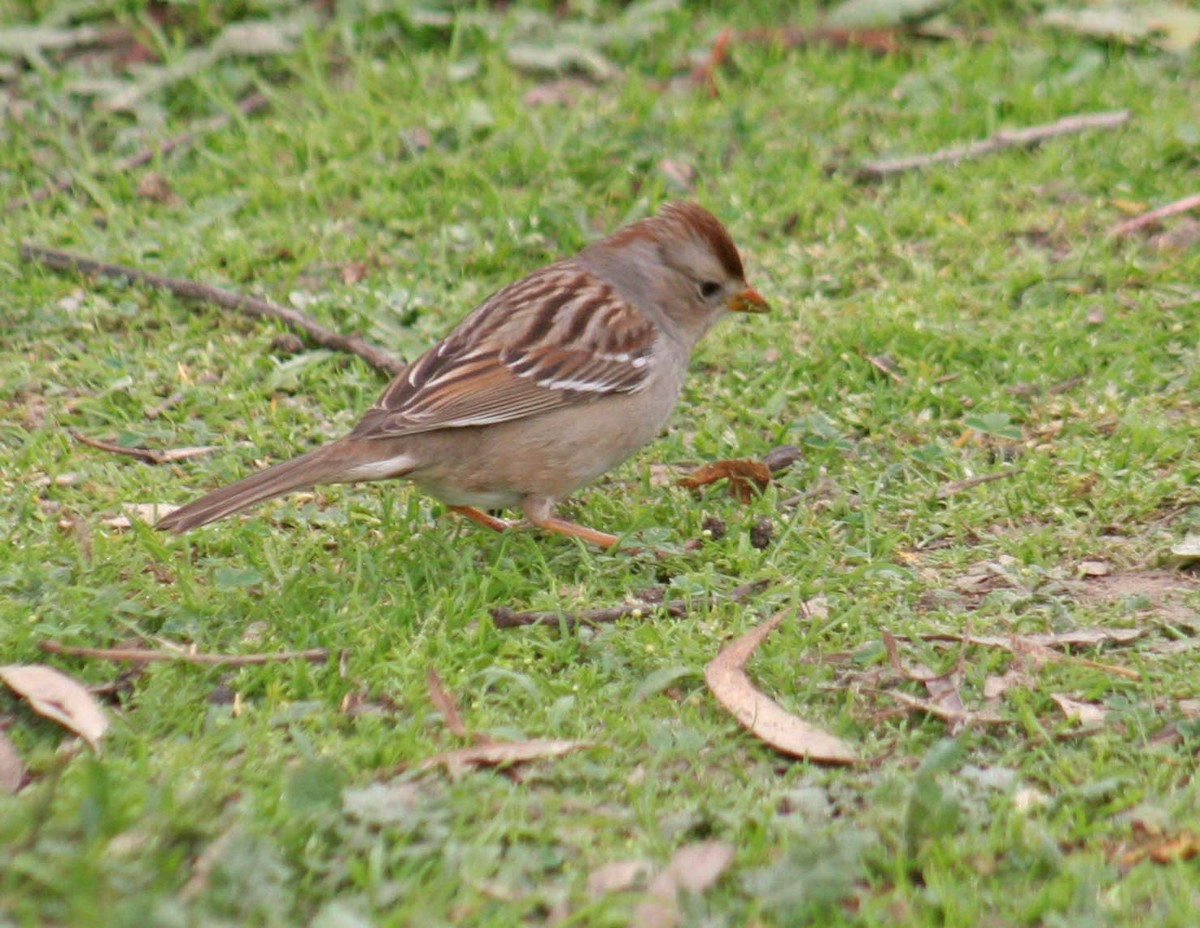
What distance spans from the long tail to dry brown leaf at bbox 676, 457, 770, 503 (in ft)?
4.43

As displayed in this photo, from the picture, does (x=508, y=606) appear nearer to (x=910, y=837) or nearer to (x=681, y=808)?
(x=681, y=808)

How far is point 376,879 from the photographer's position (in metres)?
3.64

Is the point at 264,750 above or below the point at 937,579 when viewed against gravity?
above

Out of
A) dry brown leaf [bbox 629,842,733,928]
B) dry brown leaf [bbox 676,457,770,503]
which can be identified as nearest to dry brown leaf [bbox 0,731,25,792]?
dry brown leaf [bbox 629,842,733,928]

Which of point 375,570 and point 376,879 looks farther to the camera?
point 375,570

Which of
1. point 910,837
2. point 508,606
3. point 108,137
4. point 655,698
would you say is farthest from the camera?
point 108,137

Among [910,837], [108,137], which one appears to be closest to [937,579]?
[910,837]

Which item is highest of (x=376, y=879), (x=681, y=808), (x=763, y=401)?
(x=376, y=879)

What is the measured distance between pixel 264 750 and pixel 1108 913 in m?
2.06

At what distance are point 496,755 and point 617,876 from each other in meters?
0.59

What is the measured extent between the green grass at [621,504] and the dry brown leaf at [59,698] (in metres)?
0.06

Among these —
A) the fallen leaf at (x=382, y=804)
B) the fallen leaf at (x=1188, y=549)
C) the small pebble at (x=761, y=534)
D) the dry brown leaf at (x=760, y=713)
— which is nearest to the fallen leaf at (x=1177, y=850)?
the dry brown leaf at (x=760, y=713)

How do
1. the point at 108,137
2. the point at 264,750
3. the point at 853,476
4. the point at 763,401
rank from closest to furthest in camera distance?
the point at 264,750 → the point at 853,476 → the point at 763,401 → the point at 108,137

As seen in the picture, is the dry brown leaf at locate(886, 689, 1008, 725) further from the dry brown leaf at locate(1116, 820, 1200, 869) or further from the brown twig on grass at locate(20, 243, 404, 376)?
Answer: the brown twig on grass at locate(20, 243, 404, 376)
